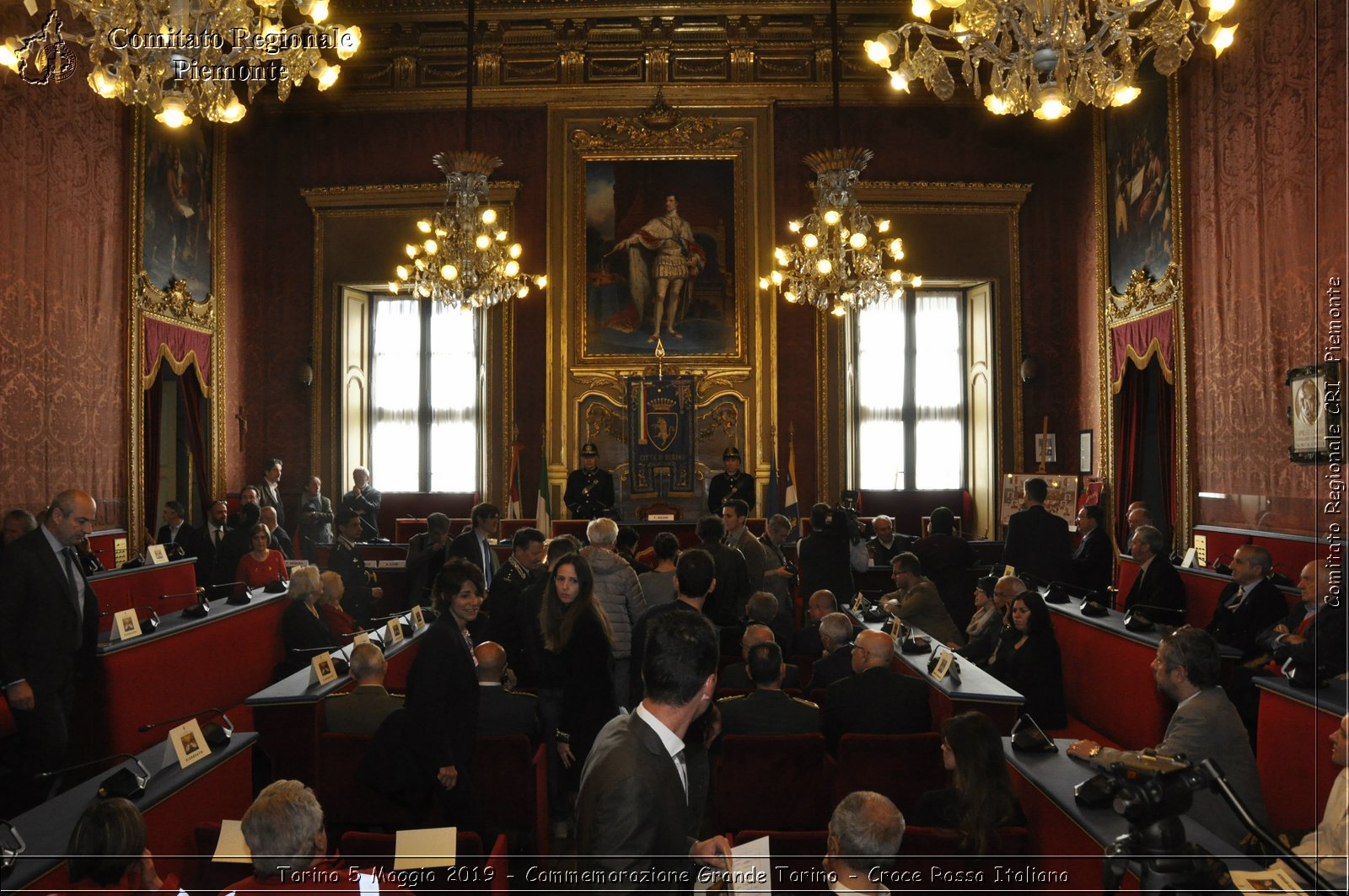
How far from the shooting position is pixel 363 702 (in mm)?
4699

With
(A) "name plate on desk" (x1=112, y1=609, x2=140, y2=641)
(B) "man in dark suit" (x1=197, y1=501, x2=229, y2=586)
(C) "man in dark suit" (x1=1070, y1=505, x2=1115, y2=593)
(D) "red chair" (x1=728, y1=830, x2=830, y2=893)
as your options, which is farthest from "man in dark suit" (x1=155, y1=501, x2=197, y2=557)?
(D) "red chair" (x1=728, y1=830, x2=830, y2=893)

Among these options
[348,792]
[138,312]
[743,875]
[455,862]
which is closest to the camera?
[743,875]

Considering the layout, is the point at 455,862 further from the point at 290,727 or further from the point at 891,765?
the point at 290,727

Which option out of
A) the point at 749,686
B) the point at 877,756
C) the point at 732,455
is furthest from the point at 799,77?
the point at 877,756

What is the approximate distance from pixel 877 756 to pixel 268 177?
1405 centimetres

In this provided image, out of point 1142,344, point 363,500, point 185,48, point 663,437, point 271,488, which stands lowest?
point 363,500

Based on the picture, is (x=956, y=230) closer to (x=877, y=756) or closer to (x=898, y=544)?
(x=898, y=544)

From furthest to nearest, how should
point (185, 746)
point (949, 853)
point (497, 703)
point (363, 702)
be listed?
point (497, 703) → point (363, 702) → point (185, 746) → point (949, 853)

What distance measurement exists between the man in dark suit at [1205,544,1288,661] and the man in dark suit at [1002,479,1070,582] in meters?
2.37

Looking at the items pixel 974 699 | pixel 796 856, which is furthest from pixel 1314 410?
pixel 796 856

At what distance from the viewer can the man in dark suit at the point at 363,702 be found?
15.4 ft

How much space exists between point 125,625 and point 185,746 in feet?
7.71

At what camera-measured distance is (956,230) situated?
49.1 feet

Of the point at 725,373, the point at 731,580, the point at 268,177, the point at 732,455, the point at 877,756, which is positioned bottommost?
the point at 877,756
